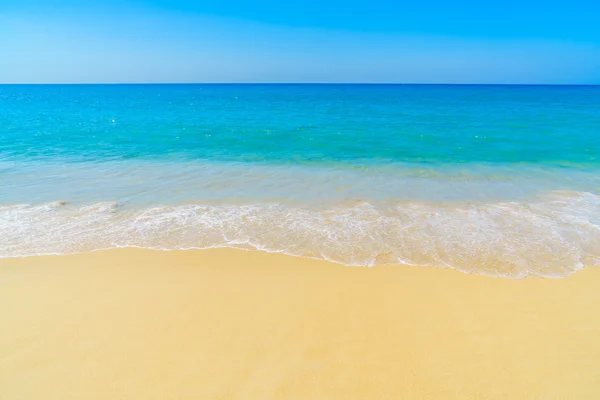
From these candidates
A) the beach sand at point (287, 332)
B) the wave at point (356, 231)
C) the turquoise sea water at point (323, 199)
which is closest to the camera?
the beach sand at point (287, 332)

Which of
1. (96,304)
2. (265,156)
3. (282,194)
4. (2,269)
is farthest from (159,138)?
(96,304)

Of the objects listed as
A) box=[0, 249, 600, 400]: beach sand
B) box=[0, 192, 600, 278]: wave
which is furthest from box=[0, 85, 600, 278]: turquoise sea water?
box=[0, 249, 600, 400]: beach sand

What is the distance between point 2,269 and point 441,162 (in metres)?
14.7

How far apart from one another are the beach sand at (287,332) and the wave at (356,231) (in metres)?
0.52

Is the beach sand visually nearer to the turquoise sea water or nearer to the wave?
the wave

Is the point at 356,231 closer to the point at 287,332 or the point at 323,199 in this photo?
the point at 323,199

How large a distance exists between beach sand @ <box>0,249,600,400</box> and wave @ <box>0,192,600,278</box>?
1.72ft

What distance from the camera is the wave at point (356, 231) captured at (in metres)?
6.08

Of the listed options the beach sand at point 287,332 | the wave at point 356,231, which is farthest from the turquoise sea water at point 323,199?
the beach sand at point 287,332

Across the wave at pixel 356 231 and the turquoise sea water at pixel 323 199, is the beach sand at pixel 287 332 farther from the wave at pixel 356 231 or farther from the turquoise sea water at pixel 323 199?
the turquoise sea water at pixel 323 199

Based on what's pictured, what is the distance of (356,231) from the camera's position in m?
7.12

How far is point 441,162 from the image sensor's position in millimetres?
14047

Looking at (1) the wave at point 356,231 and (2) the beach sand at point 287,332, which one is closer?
(2) the beach sand at point 287,332

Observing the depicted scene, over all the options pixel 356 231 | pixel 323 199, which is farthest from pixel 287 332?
pixel 323 199
